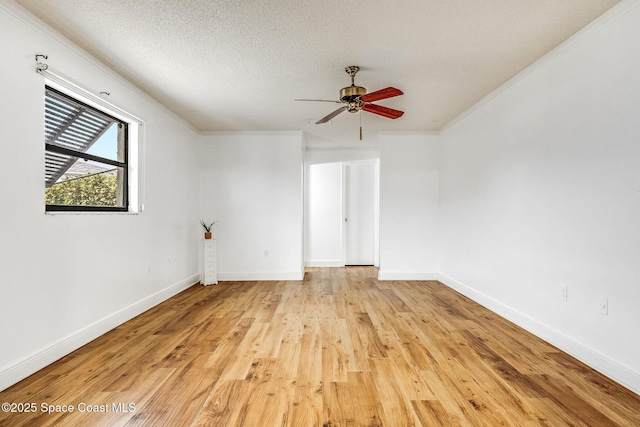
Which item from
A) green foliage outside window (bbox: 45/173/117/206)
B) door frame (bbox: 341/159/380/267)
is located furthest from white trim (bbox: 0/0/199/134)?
door frame (bbox: 341/159/380/267)

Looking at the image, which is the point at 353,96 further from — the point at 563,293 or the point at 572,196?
the point at 563,293

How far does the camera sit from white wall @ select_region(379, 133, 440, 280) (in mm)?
5445

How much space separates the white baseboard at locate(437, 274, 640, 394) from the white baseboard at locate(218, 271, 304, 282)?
2.71m

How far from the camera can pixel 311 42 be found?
2602mm

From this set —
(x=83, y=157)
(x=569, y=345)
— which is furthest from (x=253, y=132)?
(x=569, y=345)

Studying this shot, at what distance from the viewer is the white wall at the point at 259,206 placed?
5477 millimetres

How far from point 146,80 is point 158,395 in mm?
2863

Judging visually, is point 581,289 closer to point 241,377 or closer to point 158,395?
point 241,377

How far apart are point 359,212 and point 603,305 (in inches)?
193

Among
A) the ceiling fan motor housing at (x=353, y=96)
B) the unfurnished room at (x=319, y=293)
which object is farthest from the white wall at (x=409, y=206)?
the ceiling fan motor housing at (x=353, y=96)

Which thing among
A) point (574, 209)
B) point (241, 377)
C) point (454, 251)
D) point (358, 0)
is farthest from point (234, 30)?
point (454, 251)

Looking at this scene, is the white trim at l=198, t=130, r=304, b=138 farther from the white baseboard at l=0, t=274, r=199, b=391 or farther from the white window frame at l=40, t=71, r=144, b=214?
the white baseboard at l=0, t=274, r=199, b=391

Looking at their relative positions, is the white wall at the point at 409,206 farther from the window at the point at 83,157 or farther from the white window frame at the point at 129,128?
the window at the point at 83,157

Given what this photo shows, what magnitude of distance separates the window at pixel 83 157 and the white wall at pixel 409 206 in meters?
3.65
